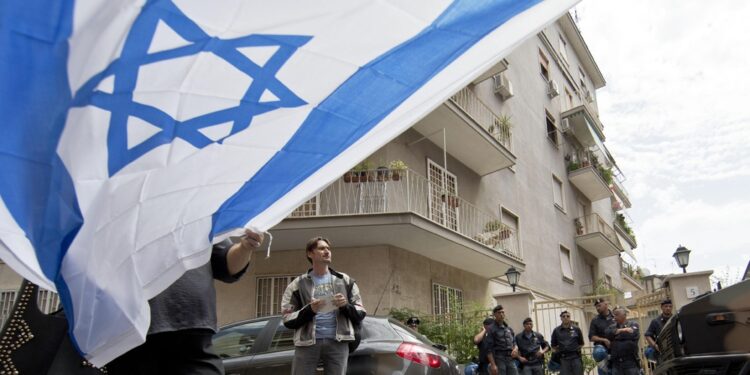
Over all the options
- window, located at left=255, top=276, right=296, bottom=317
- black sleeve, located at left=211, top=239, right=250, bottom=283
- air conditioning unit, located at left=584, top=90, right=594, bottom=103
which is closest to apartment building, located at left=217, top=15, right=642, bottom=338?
window, located at left=255, top=276, right=296, bottom=317

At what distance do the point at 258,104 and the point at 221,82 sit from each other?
0.52ft

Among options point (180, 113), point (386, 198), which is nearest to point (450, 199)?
point (386, 198)

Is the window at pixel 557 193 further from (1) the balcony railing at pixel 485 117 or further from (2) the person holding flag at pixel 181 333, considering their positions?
(2) the person holding flag at pixel 181 333

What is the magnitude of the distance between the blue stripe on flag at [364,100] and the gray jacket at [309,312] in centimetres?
336

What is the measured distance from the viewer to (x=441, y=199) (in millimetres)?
17641

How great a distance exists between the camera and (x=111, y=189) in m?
1.88

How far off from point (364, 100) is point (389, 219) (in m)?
11.6

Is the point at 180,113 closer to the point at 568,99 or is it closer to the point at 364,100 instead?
the point at 364,100

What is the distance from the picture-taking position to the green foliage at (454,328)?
13.6 meters

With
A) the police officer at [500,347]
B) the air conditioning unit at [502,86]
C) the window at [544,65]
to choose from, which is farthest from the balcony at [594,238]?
the police officer at [500,347]

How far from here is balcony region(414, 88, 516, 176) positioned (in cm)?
1744

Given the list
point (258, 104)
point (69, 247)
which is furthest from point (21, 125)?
point (258, 104)

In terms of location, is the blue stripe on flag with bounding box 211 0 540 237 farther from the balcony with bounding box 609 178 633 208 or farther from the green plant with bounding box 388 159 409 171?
the balcony with bounding box 609 178 633 208

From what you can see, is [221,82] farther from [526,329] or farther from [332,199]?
[332,199]
